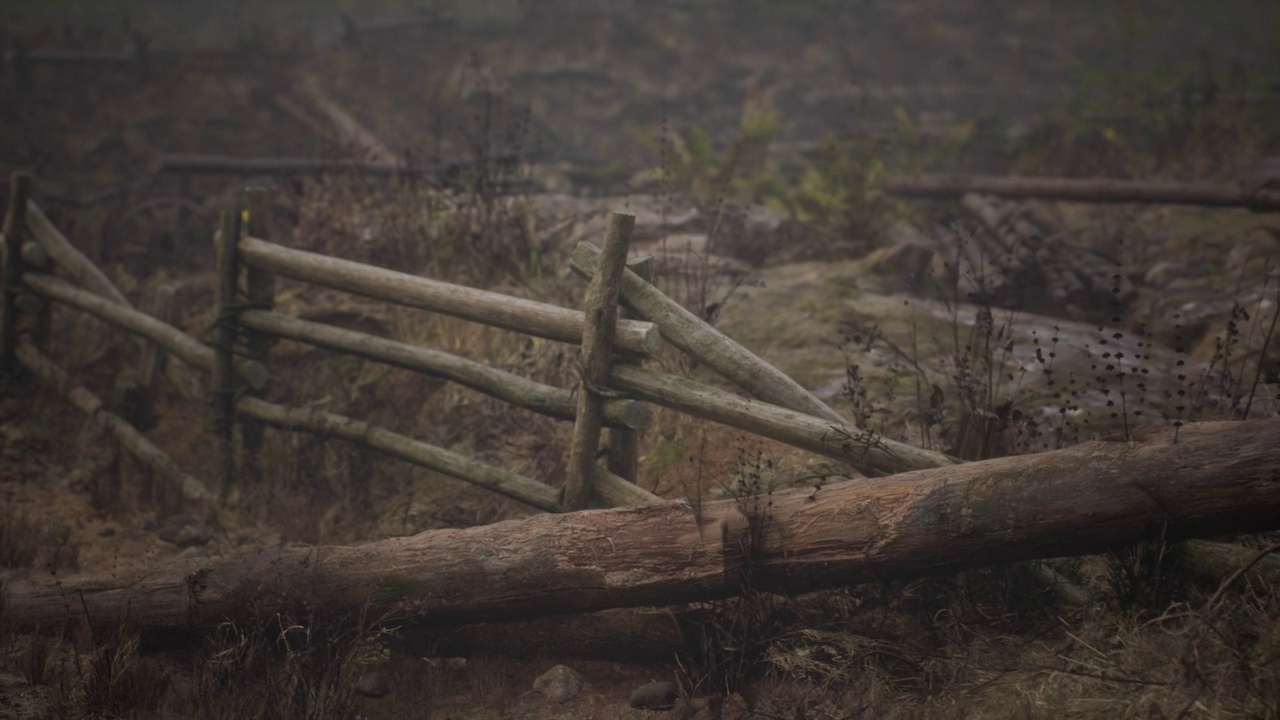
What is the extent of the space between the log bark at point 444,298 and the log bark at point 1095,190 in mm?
6492

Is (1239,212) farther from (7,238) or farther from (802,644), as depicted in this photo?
(7,238)

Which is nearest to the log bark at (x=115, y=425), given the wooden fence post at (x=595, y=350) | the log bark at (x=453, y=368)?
the log bark at (x=453, y=368)

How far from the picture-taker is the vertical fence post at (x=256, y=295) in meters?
5.63

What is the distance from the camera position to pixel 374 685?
3.69 meters

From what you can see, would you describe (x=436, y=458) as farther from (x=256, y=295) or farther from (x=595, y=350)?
(x=256, y=295)

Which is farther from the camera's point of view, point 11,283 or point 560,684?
point 11,283

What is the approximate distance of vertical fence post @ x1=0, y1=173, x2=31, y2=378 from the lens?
668 centimetres

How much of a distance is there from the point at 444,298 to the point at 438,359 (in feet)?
1.29

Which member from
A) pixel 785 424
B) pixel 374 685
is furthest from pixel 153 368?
pixel 785 424

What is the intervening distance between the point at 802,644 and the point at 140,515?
421 cm

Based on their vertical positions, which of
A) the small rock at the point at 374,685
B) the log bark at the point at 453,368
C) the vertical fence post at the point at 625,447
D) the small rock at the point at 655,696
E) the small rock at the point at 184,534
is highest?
the log bark at the point at 453,368

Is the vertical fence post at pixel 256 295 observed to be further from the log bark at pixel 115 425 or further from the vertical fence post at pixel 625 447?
the vertical fence post at pixel 625 447

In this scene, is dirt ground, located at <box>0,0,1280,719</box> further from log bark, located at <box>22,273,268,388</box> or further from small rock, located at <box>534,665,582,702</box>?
log bark, located at <box>22,273,268,388</box>

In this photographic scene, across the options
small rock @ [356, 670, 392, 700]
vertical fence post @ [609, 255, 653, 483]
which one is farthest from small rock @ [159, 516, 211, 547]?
vertical fence post @ [609, 255, 653, 483]
